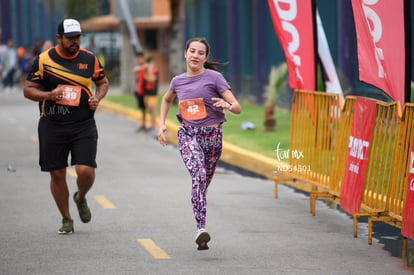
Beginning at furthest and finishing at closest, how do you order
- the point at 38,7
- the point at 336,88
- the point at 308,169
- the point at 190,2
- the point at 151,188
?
the point at 38,7 → the point at 190,2 → the point at 336,88 → the point at 151,188 → the point at 308,169

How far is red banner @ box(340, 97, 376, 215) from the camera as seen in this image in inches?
434

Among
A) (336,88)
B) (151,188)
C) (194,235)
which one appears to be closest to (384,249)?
(194,235)

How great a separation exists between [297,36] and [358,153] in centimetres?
339

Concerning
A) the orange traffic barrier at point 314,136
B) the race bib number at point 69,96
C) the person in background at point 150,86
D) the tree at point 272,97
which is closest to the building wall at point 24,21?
the person in background at point 150,86

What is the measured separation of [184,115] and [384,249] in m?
2.05

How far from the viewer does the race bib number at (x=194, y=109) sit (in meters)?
10.1

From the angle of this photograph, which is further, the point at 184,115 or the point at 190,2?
the point at 190,2

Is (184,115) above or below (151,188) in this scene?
above

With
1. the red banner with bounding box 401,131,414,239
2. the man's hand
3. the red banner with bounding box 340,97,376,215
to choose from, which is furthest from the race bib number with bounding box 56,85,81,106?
the red banner with bounding box 401,131,414,239

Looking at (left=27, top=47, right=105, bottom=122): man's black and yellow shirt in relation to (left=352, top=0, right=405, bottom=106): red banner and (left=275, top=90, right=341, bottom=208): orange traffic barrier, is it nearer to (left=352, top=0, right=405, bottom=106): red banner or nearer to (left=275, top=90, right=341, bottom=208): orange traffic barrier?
(left=352, top=0, right=405, bottom=106): red banner

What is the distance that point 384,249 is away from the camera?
33.7ft

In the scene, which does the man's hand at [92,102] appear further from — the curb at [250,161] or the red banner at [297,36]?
the curb at [250,161]

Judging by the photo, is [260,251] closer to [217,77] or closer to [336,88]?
[217,77]

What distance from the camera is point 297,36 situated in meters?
14.4
